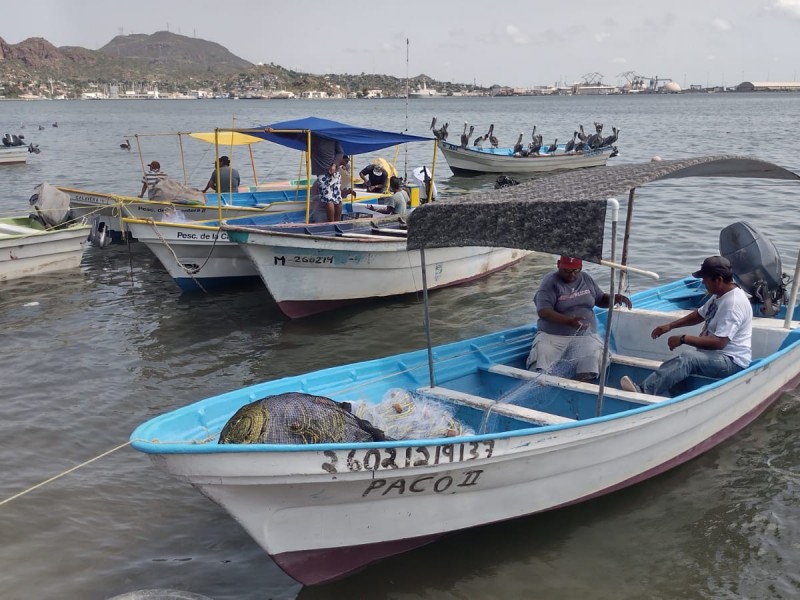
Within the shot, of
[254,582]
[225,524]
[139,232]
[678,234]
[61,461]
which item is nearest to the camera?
[254,582]

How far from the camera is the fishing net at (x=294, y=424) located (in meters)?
4.76

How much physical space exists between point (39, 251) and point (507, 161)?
2069 centimetres

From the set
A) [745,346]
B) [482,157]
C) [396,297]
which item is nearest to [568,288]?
[745,346]

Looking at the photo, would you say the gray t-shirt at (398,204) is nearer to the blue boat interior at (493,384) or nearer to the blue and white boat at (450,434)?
the blue boat interior at (493,384)

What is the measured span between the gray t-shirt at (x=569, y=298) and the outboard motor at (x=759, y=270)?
9.49 ft

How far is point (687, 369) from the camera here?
6.73m

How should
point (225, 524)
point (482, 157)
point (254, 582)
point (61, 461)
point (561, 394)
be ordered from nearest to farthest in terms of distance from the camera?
point (254, 582)
point (225, 524)
point (561, 394)
point (61, 461)
point (482, 157)

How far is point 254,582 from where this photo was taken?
17.9 feet

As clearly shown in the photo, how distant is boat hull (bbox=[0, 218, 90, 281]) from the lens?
13.4 meters

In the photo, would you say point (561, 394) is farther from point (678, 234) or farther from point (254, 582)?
point (678, 234)

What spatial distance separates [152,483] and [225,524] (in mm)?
1038

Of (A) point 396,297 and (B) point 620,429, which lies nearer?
(B) point 620,429

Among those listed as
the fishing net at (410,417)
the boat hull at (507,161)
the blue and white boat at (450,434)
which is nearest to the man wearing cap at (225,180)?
the blue and white boat at (450,434)

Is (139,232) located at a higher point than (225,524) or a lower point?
higher
